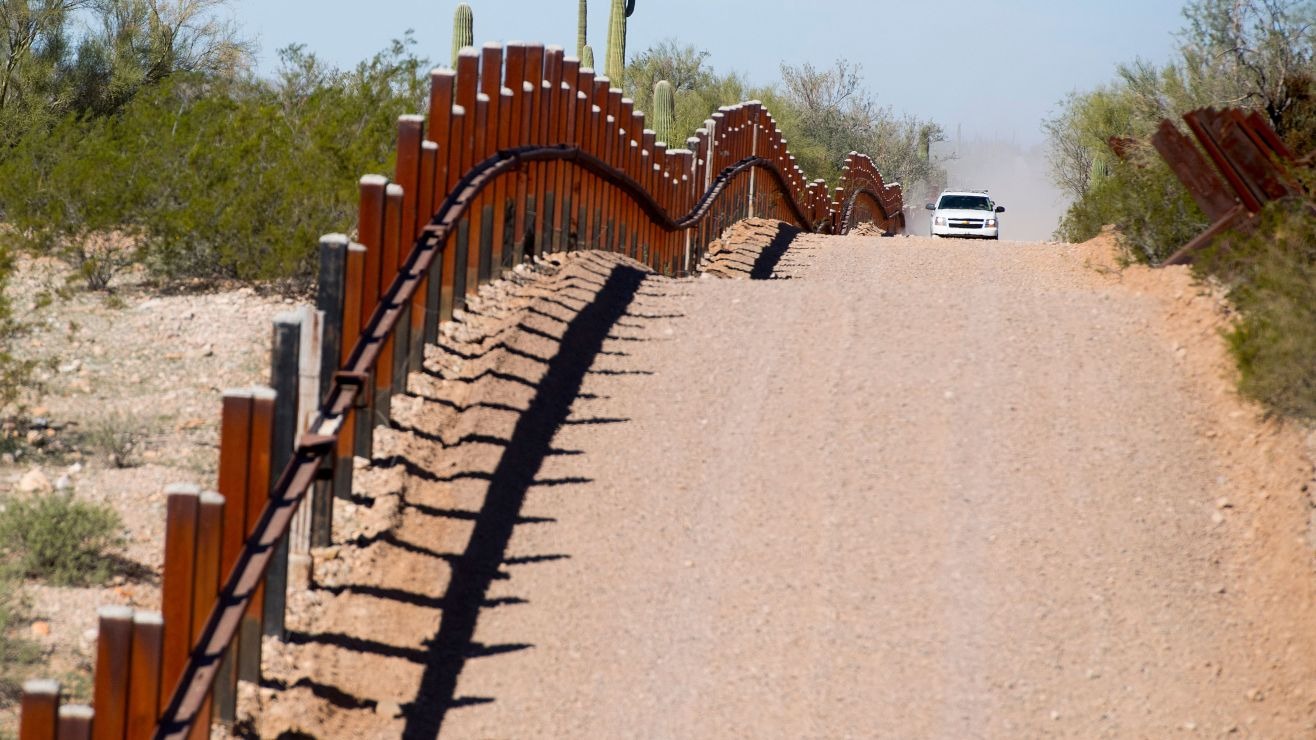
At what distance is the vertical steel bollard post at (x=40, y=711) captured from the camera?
15.1ft

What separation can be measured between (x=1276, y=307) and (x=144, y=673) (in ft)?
20.4

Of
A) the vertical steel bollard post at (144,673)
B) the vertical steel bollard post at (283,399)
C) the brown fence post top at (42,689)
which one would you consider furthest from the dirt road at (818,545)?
the brown fence post top at (42,689)

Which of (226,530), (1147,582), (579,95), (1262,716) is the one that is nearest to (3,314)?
(226,530)

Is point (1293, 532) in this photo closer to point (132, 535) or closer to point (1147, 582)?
point (1147, 582)

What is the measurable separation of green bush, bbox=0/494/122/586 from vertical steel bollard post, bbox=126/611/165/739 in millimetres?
2143

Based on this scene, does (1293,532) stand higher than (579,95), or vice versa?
(579,95)

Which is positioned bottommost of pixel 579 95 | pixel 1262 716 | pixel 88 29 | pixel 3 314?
pixel 1262 716

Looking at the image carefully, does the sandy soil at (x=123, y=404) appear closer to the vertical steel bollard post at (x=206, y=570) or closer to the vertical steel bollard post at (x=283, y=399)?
the vertical steel bollard post at (x=283, y=399)

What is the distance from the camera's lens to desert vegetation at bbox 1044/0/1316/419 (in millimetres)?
8930

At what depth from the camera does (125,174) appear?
545 inches

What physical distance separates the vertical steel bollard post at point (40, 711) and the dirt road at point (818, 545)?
1671 mm

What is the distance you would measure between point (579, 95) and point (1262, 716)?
7.97m

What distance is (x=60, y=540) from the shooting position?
718 cm

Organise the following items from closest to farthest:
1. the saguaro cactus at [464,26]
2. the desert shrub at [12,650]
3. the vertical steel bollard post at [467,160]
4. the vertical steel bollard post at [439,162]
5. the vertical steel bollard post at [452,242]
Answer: the desert shrub at [12,650] → the vertical steel bollard post at [439,162] → the vertical steel bollard post at [452,242] → the vertical steel bollard post at [467,160] → the saguaro cactus at [464,26]
